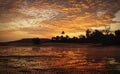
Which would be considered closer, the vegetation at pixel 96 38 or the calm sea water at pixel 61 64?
the calm sea water at pixel 61 64

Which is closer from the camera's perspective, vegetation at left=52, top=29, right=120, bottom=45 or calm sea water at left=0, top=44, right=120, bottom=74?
calm sea water at left=0, top=44, right=120, bottom=74

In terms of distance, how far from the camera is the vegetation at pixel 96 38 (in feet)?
443

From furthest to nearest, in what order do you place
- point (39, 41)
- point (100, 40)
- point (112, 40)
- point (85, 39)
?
point (39, 41) < point (85, 39) < point (100, 40) < point (112, 40)

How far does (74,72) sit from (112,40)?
11368cm

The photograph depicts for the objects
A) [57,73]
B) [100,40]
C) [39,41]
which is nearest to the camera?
[57,73]

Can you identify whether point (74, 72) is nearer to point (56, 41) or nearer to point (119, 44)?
point (119, 44)

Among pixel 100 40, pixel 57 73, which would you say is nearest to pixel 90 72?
Answer: pixel 57 73

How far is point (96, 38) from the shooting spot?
15762 centimetres

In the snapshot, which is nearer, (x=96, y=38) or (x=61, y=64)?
(x=61, y=64)

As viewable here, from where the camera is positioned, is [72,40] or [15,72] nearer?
[15,72]

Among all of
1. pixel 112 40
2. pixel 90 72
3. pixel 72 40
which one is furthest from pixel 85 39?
pixel 90 72

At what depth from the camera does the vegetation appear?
5316 inches

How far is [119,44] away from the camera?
12888 cm

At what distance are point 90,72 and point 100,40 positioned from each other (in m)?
127
